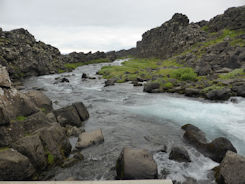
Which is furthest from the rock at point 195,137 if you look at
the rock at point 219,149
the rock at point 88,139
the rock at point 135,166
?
the rock at point 88,139

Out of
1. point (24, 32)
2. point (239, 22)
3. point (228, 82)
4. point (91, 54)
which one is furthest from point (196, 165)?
point (91, 54)

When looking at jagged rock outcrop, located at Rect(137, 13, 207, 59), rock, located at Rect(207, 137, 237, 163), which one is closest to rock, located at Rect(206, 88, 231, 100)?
rock, located at Rect(207, 137, 237, 163)

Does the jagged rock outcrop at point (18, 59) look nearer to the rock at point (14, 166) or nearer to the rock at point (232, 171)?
the rock at point (14, 166)

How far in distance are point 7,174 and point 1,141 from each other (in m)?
2.43

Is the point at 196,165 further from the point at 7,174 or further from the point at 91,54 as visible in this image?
the point at 91,54

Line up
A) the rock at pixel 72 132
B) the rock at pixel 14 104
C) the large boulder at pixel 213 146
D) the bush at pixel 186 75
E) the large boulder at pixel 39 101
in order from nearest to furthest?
the rock at pixel 14 104 < the large boulder at pixel 213 146 < the rock at pixel 72 132 < the large boulder at pixel 39 101 < the bush at pixel 186 75

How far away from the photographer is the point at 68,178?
9359mm

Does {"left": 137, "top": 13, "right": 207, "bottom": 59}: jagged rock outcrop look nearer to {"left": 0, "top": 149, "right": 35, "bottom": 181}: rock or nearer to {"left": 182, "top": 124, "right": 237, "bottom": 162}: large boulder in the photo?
{"left": 182, "top": 124, "right": 237, "bottom": 162}: large boulder

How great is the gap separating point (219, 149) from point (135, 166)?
6647 millimetres

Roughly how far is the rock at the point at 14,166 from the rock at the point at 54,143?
64.4 inches

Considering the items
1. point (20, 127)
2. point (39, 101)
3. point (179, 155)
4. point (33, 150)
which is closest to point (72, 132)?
point (20, 127)

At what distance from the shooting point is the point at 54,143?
36.7 ft

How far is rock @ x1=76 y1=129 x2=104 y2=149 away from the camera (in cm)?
1303

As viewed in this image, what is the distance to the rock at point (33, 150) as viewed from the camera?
940cm
